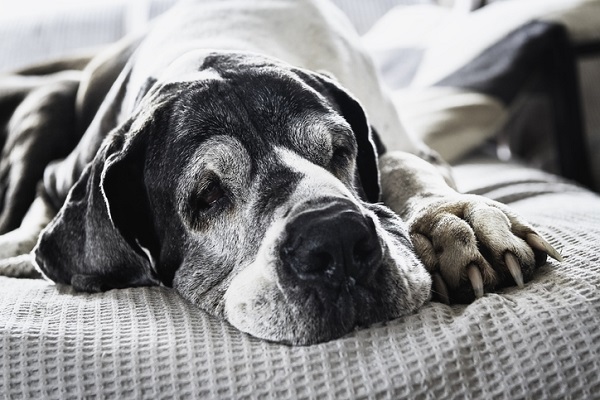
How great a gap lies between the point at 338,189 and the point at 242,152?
217mm

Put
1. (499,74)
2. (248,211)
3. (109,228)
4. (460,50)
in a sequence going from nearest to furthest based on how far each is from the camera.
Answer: (248,211) < (109,228) < (499,74) < (460,50)

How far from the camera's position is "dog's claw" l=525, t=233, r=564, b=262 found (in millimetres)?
1425

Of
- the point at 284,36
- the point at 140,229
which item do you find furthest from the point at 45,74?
the point at 140,229

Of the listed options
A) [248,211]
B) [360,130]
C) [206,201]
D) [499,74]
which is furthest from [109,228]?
[499,74]

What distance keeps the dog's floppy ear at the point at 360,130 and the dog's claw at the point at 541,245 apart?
45 cm

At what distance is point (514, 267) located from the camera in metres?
1.37

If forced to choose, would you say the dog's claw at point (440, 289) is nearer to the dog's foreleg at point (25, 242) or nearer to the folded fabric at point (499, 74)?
the dog's foreleg at point (25, 242)

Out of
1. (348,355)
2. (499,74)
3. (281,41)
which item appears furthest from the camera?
(499,74)

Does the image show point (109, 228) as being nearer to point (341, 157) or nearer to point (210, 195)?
point (210, 195)

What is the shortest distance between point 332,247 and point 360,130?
65 cm

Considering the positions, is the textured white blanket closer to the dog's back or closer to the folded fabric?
the dog's back

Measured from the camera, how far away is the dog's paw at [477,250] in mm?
1369

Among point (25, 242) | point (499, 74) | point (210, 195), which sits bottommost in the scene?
point (25, 242)

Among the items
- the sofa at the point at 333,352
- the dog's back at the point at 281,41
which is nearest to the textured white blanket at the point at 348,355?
the sofa at the point at 333,352
